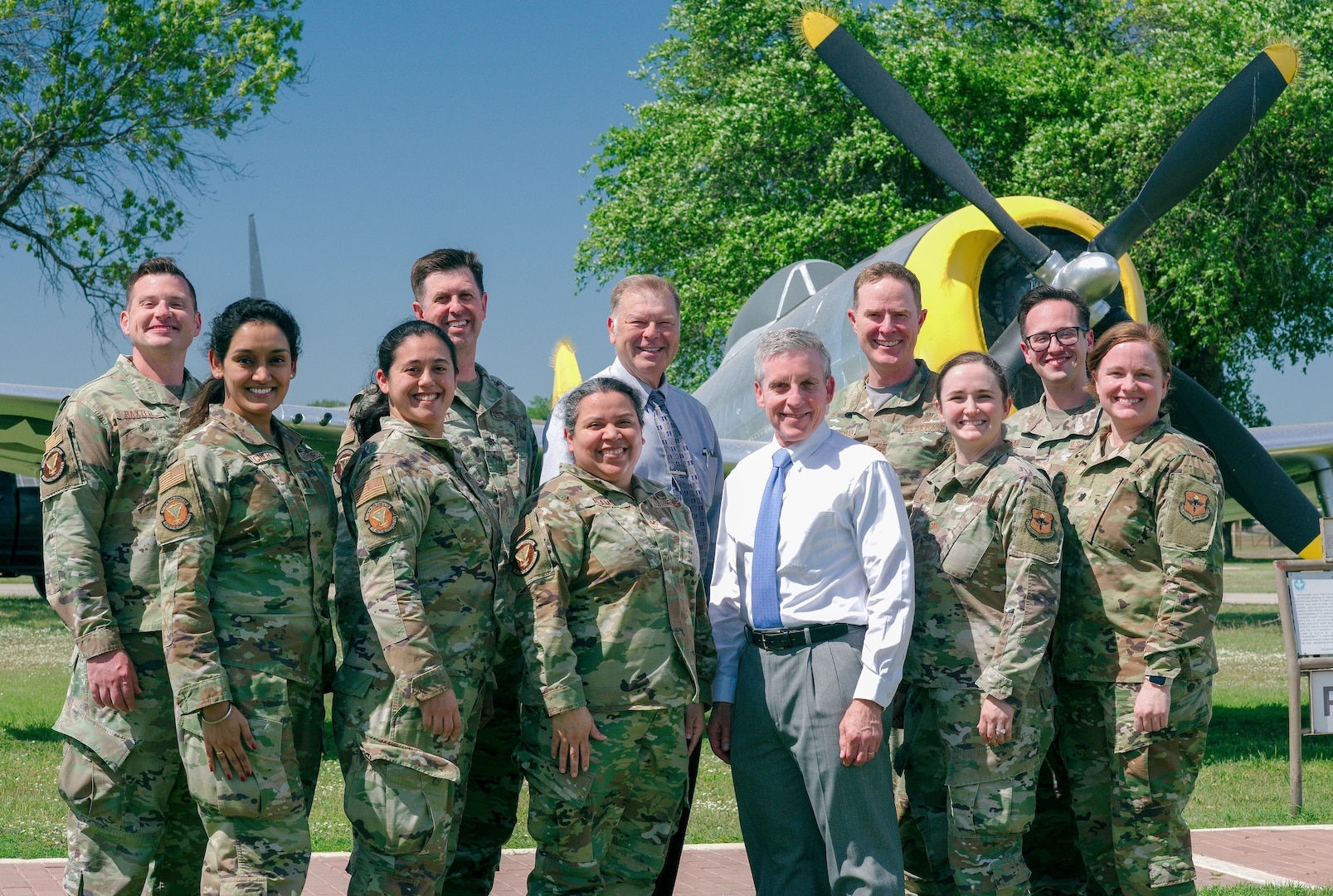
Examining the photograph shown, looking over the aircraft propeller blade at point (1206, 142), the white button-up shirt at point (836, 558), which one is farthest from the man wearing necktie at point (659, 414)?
the aircraft propeller blade at point (1206, 142)

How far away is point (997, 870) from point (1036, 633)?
27.6 inches

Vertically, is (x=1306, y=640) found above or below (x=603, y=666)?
below

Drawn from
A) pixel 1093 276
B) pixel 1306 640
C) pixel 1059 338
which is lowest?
pixel 1306 640

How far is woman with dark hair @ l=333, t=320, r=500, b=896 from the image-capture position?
297cm

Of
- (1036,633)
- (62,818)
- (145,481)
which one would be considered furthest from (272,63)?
(1036,633)

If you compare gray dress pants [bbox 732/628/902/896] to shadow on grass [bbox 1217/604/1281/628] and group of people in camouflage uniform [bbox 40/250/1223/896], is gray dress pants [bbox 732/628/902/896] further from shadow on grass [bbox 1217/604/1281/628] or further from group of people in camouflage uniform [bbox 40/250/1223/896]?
shadow on grass [bbox 1217/604/1281/628]

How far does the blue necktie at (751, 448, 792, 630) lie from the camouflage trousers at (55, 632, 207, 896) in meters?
1.70

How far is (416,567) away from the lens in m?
3.11

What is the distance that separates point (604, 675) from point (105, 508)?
1567 mm

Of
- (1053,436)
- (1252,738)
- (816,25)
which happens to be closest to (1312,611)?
(1252,738)

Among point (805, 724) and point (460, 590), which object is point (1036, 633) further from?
point (460, 590)

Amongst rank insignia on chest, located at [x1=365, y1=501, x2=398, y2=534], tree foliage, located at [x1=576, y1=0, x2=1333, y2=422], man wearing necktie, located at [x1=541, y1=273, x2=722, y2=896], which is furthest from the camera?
tree foliage, located at [x1=576, y1=0, x2=1333, y2=422]

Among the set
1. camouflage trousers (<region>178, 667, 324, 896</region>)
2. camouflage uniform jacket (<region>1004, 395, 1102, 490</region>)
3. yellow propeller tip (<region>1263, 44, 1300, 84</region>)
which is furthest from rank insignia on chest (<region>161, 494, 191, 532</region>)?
yellow propeller tip (<region>1263, 44, 1300, 84</region>)

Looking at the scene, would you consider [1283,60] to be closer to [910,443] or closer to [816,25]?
[816,25]
